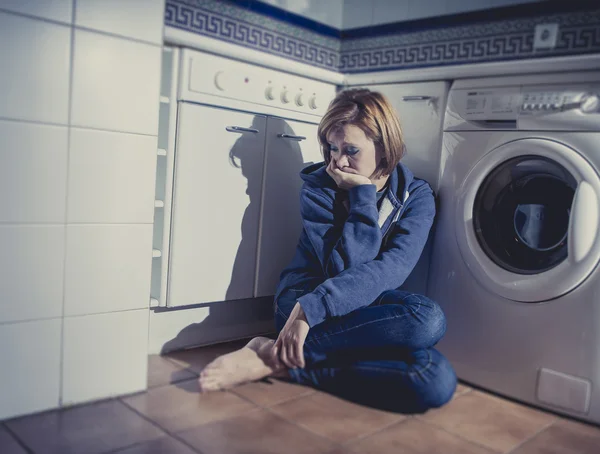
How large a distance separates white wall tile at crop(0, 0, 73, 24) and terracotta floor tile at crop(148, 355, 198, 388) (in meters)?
0.90

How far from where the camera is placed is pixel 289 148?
6.29 feet

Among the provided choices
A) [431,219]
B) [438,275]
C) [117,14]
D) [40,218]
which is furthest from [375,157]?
[40,218]

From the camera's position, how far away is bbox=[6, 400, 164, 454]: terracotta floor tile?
3.76 ft

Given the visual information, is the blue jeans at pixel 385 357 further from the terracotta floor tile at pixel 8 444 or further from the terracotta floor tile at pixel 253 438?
the terracotta floor tile at pixel 8 444

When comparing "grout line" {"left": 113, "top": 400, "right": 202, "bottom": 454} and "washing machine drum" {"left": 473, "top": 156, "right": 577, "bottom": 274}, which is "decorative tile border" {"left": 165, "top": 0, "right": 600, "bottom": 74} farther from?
"grout line" {"left": 113, "top": 400, "right": 202, "bottom": 454}

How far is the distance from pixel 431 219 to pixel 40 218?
102cm

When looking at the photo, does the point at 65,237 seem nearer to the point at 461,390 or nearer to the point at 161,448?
the point at 161,448

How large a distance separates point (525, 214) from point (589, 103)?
328 mm

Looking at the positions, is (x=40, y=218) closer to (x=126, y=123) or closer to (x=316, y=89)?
(x=126, y=123)

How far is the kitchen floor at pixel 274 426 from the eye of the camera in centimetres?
119

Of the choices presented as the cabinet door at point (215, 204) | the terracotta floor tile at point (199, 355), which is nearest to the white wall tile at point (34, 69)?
the cabinet door at point (215, 204)

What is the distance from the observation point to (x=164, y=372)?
161 cm

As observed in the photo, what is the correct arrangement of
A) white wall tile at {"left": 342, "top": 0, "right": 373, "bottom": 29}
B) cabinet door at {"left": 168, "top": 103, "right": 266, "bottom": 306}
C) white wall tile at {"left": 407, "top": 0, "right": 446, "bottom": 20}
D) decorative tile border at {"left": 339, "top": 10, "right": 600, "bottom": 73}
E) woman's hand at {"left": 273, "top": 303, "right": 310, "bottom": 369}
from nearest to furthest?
woman's hand at {"left": 273, "top": 303, "right": 310, "bottom": 369}
cabinet door at {"left": 168, "top": 103, "right": 266, "bottom": 306}
decorative tile border at {"left": 339, "top": 10, "right": 600, "bottom": 73}
white wall tile at {"left": 407, "top": 0, "right": 446, "bottom": 20}
white wall tile at {"left": 342, "top": 0, "right": 373, "bottom": 29}

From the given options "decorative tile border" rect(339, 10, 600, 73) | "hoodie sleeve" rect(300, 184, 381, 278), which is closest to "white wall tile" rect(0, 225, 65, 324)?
"hoodie sleeve" rect(300, 184, 381, 278)
